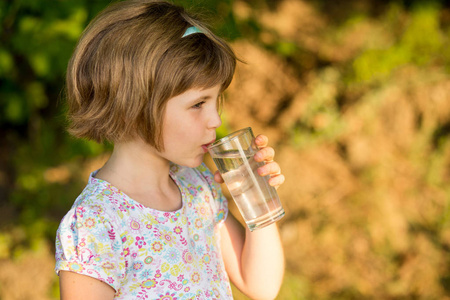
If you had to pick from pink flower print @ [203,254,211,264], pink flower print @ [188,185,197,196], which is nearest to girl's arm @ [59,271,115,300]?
pink flower print @ [203,254,211,264]

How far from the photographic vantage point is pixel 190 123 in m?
1.55

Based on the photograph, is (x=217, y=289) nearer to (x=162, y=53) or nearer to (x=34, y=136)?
(x=162, y=53)

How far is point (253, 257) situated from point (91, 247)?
2.06 feet

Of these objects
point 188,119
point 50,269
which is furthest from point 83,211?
point 50,269

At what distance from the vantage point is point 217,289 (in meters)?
1.67

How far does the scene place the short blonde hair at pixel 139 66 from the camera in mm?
1512

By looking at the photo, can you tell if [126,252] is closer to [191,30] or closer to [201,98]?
[201,98]

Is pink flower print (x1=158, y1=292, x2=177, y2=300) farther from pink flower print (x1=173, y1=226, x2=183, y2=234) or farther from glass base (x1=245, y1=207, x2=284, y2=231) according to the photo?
glass base (x1=245, y1=207, x2=284, y2=231)

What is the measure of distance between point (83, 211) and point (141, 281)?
260mm

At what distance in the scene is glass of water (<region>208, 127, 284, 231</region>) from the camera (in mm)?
1517

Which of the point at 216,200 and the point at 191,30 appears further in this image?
the point at 216,200

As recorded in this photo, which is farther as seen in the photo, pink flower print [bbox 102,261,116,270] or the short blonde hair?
the short blonde hair

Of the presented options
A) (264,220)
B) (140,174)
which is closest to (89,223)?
(140,174)

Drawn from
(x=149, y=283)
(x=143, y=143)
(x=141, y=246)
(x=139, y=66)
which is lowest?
(x=149, y=283)
